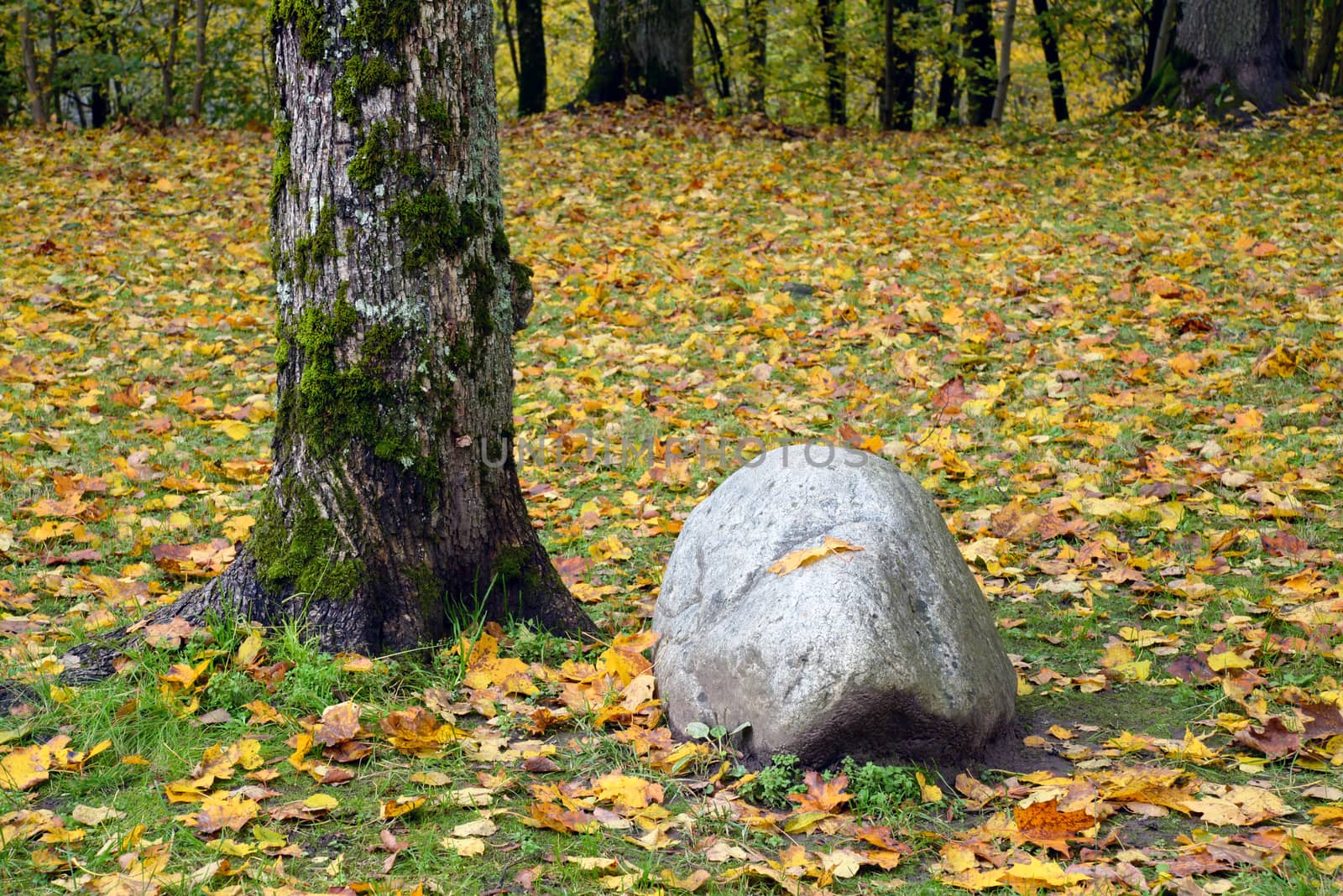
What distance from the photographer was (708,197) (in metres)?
10.7

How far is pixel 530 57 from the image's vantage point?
15.5 m

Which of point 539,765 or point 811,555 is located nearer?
point 539,765

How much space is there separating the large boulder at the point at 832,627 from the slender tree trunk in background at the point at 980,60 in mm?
12147

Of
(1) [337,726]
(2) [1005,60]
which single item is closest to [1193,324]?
(1) [337,726]

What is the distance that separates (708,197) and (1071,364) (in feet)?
16.0

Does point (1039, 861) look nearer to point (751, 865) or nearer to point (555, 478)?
point (751, 865)

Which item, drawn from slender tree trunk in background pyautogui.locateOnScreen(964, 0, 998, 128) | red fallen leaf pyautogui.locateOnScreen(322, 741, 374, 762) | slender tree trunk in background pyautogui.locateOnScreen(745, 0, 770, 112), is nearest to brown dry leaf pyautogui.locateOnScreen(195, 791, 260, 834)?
red fallen leaf pyautogui.locateOnScreen(322, 741, 374, 762)

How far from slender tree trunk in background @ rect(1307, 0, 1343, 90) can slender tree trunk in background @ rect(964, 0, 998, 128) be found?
4.09m

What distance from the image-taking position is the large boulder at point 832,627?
9.82 ft

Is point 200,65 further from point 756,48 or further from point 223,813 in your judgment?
point 223,813

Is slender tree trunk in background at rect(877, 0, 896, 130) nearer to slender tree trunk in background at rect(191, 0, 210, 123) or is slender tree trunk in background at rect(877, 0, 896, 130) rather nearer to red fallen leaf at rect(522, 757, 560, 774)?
slender tree trunk in background at rect(191, 0, 210, 123)

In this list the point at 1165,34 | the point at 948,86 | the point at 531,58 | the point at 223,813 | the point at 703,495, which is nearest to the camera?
the point at 223,813

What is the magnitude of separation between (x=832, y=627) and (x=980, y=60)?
14.6m

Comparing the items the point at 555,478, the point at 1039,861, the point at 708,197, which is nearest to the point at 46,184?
the point at 708,197
